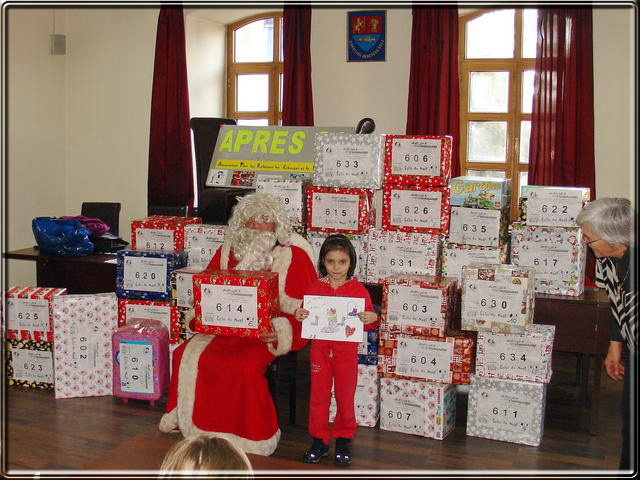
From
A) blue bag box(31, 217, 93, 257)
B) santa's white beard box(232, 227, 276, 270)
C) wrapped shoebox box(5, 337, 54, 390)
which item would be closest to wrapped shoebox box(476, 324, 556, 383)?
santa's white beard box(232, 227, 276, 270)

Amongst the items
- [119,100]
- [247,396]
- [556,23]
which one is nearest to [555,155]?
[556,23]

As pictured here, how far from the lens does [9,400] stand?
179 inches

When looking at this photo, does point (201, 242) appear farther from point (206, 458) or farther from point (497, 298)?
point (206, 458)

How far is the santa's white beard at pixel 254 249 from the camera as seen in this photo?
13.3 feet

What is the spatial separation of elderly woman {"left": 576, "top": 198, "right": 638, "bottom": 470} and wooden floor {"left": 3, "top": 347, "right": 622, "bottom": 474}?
1002 millimetres

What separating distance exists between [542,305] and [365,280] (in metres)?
1.03

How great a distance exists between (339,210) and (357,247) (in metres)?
0.25

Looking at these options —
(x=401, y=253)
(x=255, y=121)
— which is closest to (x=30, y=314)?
(x=401, y=253)

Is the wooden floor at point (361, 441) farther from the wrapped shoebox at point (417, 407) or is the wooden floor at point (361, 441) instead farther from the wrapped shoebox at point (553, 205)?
the wrapped shoebox at point (553, 205)

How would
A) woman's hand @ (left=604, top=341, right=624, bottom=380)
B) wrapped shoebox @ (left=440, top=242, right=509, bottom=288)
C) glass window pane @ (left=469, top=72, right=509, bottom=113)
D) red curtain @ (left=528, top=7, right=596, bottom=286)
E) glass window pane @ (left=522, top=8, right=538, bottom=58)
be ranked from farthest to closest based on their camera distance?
glass window pane @ (left=469, top=72, right=509, bottom=113)
glass window pane @ (left=522, top=8, right=538, bottom=58)
red curtain @ (left=528, top=7, right=596, bottom=286)
wrapped shoebox @ (left=440, top=242, right=509, bottom=288)
woman's hand @ (left=604, top=341, right=624, bottom=380)

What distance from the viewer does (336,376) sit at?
373 centimetres

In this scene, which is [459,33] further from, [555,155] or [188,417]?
[188,417]

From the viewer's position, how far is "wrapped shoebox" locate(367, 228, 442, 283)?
14.1 feet

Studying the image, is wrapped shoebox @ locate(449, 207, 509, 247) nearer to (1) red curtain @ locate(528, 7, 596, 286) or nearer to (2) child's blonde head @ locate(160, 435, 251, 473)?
(1) red curtain @ locate(528, 7, 596, 286)
